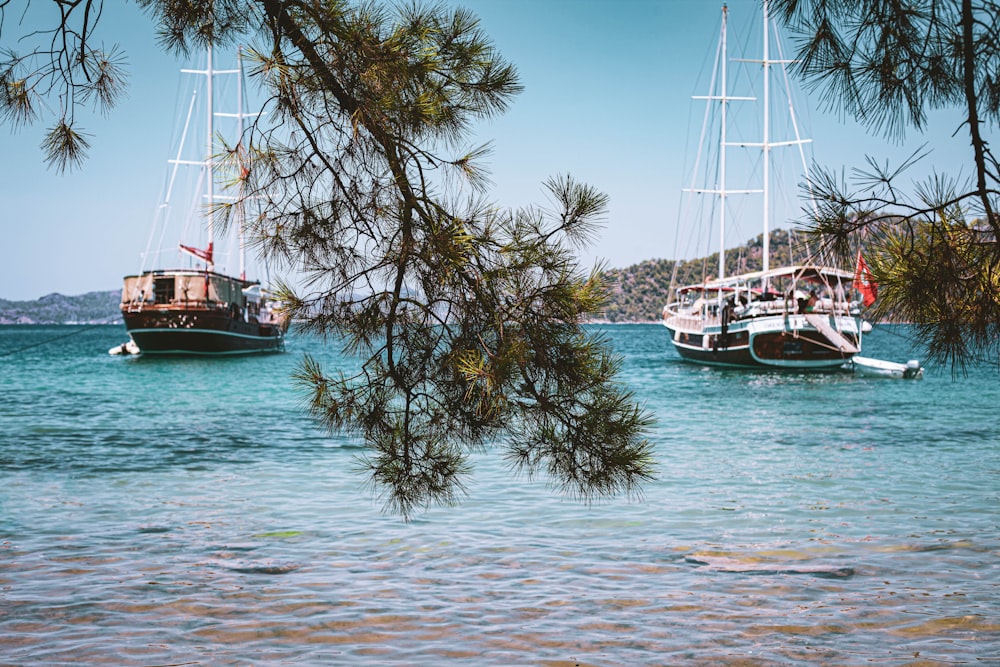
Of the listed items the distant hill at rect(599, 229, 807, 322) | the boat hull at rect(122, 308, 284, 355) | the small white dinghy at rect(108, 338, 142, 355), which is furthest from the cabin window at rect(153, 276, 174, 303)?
the distant hill at rect(599, 229, 807, 322)

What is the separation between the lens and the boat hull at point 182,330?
41219mm

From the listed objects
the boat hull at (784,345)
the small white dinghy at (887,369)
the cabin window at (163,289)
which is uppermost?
the cabin window at (163,289)

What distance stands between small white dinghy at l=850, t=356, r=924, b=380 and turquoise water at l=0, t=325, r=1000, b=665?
17.3 meters

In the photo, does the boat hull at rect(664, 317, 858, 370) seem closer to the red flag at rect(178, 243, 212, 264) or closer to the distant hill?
the distant hill

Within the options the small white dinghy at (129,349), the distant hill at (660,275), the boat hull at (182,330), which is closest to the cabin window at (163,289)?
the boat hull at (182,330)

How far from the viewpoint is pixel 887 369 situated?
33.1m

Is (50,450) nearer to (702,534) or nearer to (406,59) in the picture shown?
(702,534)

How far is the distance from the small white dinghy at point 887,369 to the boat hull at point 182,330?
81.7 feet

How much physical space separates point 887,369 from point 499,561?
29592mm

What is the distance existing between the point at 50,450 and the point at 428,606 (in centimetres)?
1019

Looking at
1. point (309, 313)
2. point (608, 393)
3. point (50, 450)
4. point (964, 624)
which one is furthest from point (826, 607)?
point (50, 450)

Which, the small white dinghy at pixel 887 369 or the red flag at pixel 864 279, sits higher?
the red flag at pixel 864 279

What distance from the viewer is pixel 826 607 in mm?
5918

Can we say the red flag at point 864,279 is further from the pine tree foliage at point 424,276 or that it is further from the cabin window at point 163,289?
the cabin window at point 163,289
